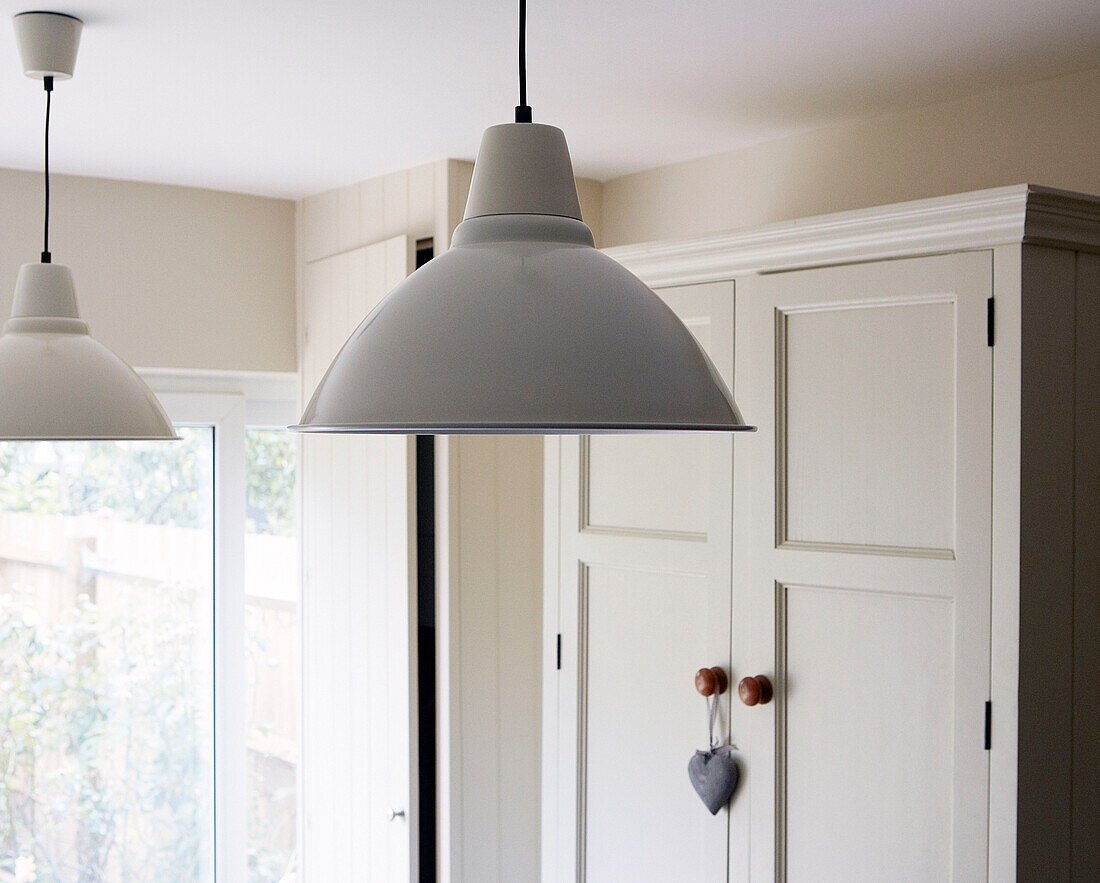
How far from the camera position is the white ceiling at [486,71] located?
1667 millimetres

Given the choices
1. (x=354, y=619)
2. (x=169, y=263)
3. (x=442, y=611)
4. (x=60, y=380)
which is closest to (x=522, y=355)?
(x=60, y=380)

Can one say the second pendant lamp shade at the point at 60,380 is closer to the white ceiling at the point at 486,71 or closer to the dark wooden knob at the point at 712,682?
the white ceiling at the point at 486,71

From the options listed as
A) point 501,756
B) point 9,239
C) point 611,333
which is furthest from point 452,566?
point 611,333

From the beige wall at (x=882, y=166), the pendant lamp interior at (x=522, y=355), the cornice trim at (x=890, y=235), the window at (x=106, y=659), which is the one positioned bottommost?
the window at (x=106, y=659)

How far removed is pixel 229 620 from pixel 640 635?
59.3 inches

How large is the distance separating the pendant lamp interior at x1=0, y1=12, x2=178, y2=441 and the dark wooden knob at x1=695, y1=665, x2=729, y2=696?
101 centimetres

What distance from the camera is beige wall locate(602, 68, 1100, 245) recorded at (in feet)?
6.49

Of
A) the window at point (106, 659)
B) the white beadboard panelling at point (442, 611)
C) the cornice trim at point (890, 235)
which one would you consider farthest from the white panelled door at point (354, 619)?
the cornice trim at point (890, 235)

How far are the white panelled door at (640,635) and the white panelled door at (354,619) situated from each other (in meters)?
0.55

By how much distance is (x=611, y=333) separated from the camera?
2.22 feet

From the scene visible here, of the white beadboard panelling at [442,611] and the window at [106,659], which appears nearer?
the white beadboard panelling at [442,611]

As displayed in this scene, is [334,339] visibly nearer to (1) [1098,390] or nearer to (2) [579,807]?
(2) [579,807]

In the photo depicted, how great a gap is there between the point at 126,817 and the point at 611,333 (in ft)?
9.24

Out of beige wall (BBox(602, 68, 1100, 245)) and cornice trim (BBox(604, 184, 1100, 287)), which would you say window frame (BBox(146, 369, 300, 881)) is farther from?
cornice trim (BBox(604, 184, 1100, 287))
